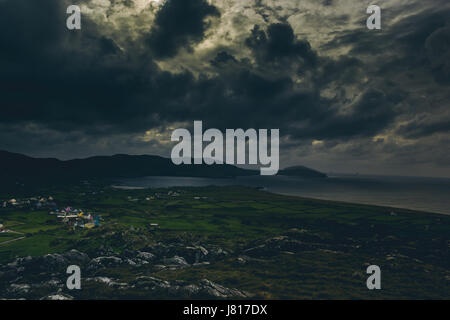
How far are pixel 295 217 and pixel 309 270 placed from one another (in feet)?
229

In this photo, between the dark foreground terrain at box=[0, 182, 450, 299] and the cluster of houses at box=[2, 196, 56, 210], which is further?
the cluster of houses at box=[2, 196, 56, 210]

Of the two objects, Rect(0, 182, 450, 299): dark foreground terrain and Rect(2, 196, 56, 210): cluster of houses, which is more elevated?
Rect(2, 196, 56, 210): cluster of houses

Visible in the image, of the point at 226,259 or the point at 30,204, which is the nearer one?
the point at 226,259

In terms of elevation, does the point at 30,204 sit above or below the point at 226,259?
above

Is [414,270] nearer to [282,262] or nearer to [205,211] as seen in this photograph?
[282,262]

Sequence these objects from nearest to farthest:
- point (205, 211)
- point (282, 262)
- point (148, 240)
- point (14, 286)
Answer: point (14, 286) → point (282, 262) → point (148, 240) → point (205, 211)

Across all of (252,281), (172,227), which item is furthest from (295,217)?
(252,281)

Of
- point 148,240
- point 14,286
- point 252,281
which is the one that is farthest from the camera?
point 148,240

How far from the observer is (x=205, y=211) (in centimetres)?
14888

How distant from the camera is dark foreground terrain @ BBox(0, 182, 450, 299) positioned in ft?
165

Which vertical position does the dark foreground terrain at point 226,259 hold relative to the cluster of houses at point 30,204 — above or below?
below

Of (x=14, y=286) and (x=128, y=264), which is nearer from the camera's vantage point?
(x=14, y=286)

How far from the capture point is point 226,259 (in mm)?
68812

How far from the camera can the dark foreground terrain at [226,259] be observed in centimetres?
5016
